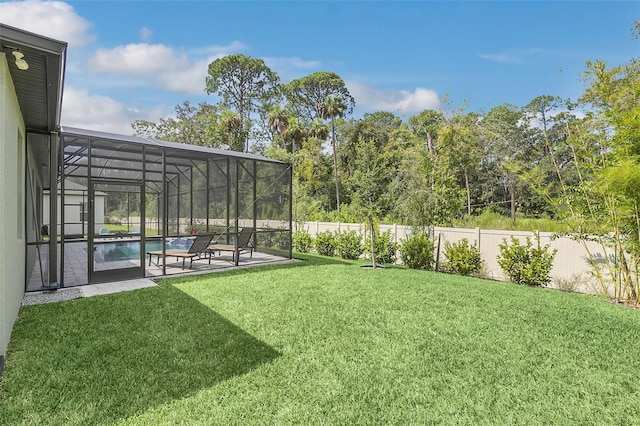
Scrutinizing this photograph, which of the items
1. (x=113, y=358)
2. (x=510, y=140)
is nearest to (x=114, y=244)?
(x=113, y=358)

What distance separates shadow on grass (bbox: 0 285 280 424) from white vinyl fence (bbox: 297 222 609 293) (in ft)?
21.9

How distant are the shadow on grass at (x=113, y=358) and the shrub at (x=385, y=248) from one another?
6389mm

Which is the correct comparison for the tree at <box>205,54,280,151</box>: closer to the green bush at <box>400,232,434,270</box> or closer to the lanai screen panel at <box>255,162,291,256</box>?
the lanai screen panel at <box>255,162,291,256</box>

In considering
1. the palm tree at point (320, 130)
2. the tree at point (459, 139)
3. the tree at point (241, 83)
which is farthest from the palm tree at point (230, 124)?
the tree at point (459, 139)

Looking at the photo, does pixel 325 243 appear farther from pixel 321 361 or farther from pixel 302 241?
pixel 321 361

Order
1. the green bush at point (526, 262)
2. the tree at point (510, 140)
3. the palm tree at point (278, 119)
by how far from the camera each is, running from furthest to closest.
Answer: the palm tree at point (278, 119) → the tree at point (510, 140) → the green bush at point (526, 262)

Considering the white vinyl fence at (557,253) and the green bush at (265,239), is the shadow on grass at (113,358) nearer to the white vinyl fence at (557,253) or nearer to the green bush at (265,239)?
the green bush at (265,239)

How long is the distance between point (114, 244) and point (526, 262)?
9.01 m

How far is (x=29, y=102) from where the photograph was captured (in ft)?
14.4

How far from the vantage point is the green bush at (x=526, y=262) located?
7.32 meters

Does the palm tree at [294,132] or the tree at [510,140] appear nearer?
the tree at [510,140]

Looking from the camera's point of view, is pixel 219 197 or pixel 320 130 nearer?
pixel 219 197

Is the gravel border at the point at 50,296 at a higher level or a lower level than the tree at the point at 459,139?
lower

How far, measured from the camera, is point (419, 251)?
9.32 metres
